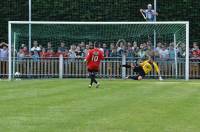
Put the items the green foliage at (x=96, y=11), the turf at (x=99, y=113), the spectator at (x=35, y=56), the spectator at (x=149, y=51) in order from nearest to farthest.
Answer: the turf at (x=99, y=113)
the spectator at (x=149, y=51)
the spectator at (x=35, y=56)
the green foliage at (x=96, y=11)

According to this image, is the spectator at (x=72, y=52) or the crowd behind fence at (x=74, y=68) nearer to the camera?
the crowd behind fence at (x=74, y=68)

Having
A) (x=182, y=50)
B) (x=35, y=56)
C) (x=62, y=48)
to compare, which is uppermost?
(x=62, y=48)

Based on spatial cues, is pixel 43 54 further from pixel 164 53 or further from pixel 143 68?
pixel 164 53

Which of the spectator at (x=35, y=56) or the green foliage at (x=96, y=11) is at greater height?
the green foliage at (x=96, y=11)

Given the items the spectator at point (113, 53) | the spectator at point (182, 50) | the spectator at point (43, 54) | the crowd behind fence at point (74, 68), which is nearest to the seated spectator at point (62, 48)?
the spectator at point (43, 54)

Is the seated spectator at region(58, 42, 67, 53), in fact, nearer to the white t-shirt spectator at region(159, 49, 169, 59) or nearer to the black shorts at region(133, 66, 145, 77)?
the black shorts at region(133, 66, 145, 77)

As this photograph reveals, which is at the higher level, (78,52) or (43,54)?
(78,52)

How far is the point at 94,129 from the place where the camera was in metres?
10.9

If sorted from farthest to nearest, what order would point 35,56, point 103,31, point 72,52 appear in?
1. point 103,31
2. point 72,52
3. point 35,56

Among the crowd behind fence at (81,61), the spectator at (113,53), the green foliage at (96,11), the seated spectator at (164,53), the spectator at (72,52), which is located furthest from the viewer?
the green foliage at (96,11)

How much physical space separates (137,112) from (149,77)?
20.2 meters

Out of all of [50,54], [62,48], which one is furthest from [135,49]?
[50,54]

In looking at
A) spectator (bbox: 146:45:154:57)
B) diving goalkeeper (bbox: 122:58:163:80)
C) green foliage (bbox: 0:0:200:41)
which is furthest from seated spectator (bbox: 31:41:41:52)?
spectator (bbox: 146:45:154:57)

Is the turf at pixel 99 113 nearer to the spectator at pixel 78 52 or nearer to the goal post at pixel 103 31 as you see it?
the spectator at pixel 78 52
